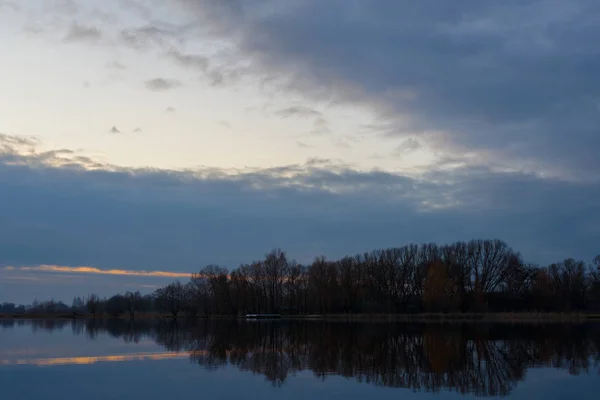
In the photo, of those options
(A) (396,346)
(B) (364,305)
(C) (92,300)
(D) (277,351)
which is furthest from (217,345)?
(C) (92,300)

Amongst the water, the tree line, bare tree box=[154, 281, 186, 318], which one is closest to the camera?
the water

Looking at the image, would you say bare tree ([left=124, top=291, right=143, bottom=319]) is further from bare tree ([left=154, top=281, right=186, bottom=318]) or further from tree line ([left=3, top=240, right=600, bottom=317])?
tree line ([left=3, top=240, right=600, bottom=317])

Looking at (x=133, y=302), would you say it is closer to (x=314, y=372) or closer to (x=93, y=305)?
(x=93, y=305)

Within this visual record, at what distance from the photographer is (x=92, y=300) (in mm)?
154500

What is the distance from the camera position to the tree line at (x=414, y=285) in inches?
3600

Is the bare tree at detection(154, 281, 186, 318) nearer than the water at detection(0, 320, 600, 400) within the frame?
No

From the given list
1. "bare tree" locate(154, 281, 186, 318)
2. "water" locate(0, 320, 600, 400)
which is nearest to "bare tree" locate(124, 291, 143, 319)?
"bare tree" locate(154, 281, 186, 318)

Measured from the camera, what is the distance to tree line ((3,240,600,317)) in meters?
91.4

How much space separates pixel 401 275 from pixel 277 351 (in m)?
73.2

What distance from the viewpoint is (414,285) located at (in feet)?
327

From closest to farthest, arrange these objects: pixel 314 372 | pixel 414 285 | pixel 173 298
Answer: pixel 314 372 < pixel 414 285 < pixel 173 298

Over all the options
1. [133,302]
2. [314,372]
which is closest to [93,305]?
[133,302]

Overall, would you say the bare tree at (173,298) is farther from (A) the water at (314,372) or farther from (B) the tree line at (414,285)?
(A) the water at (314,372)

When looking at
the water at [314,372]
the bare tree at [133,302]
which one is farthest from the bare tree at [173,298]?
the water at [314,372]
